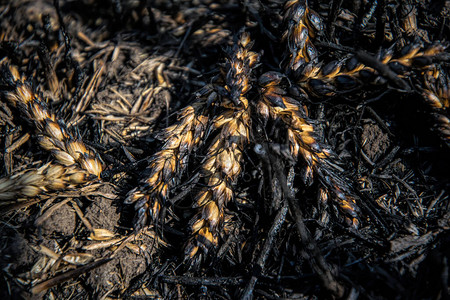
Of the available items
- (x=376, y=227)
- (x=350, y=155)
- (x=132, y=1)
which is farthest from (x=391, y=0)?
(x=132, y=1)

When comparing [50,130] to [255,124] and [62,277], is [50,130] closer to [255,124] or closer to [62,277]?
[62,277]

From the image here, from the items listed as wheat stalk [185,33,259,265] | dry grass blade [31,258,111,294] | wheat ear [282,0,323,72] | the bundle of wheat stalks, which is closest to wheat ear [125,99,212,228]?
the bundle of wheat stalks

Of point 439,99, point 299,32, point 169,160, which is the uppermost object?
point 299,32

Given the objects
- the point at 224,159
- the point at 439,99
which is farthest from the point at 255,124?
the point at 439,99

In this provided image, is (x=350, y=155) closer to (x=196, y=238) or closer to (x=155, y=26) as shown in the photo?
(x=196, y=238)

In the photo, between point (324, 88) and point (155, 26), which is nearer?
point (324, 88)

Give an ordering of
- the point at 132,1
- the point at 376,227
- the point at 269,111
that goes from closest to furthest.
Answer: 1. the point at 376,227
2. the point at 269,111
3. the point at 132,1

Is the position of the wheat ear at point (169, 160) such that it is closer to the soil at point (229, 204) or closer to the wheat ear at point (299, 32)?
the soil at point (229, 204)
